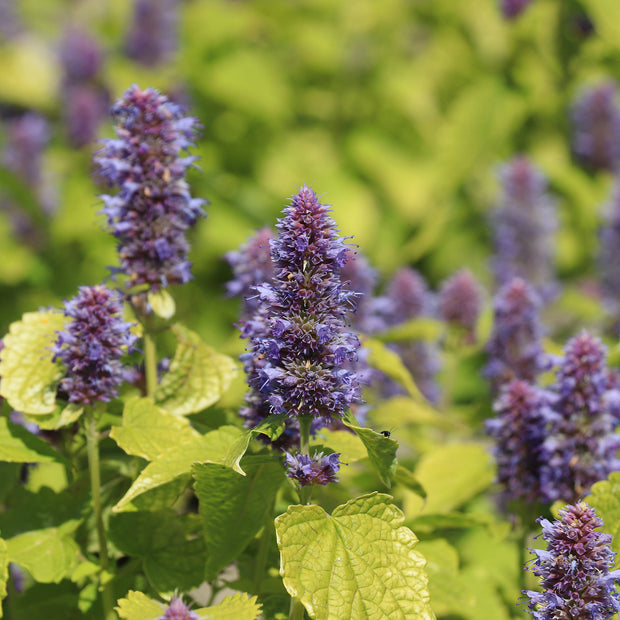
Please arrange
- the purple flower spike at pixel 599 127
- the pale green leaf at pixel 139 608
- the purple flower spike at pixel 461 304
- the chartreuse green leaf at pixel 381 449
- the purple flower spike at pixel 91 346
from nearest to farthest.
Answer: the pale green leaf at pixel 139 608, the chartreuse green leaf at pixel 381 449, the purple flower spike at pixel 91 346, the purple flower spike at pixel 461 304, the purple flower spike at pixel 599 127

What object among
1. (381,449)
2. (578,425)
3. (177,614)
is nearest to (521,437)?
(578,425)

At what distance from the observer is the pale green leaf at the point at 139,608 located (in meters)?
1.55

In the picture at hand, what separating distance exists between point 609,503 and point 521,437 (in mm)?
514

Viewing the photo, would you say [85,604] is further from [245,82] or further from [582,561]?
[245,82]

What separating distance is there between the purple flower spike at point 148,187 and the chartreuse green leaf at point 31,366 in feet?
0.83

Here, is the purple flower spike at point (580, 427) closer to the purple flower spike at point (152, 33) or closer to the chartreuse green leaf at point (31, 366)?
the chartreuse green leaf at point (31, 366)

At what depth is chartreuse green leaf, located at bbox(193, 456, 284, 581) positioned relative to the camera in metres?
1.84

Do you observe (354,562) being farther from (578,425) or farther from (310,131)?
(310,131)

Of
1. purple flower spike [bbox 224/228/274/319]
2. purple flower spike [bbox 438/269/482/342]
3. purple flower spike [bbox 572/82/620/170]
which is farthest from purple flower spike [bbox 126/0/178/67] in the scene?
purple flower spike [bbox 224/228/274/319]

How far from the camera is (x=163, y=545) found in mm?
2059

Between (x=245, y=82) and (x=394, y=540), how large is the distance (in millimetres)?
5181

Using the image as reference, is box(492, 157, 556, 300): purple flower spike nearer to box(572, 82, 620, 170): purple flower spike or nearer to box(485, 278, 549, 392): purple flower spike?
box(572, 82, 620, 170): purple flower spike

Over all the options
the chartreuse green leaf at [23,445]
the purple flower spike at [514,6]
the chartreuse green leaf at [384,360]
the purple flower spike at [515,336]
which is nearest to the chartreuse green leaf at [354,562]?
the chartreuse green leaf at [23,445]

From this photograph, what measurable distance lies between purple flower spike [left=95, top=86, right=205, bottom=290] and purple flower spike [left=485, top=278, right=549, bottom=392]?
1.33 m
